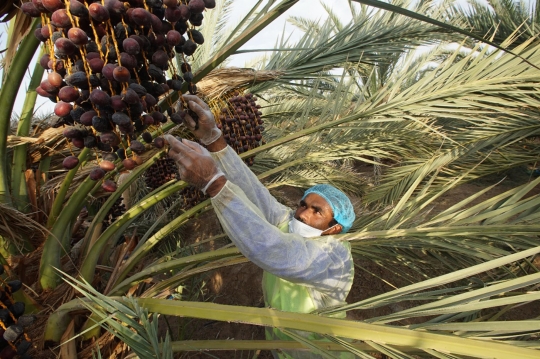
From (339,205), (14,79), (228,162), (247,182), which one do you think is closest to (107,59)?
(14,79)

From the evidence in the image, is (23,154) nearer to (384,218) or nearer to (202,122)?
(202,122)

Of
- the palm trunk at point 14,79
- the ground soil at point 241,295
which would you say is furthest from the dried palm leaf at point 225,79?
the ground soil at point 241,295

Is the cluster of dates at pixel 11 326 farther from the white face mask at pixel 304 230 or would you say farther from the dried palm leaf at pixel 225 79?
the dried palm leaf at pixel 225 79

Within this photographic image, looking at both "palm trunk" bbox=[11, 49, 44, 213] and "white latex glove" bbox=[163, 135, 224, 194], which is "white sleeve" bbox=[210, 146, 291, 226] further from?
"palm trunk" bbox=[11, 49, 44, 213]

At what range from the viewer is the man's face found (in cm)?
193

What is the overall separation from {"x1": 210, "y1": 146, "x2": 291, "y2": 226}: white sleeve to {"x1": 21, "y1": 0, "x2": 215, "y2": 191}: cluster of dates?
59cm

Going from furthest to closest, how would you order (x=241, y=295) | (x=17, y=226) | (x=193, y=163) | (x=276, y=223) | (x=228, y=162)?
(x=241, y=295) < (x=276, y=223) < (x=228, y=162) < (x=17, y=226) < (x=193, y=163)

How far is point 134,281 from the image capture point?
1.84 m

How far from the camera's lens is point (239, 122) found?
252 cm

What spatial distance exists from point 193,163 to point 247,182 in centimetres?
56

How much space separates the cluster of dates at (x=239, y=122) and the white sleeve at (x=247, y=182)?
0.65m

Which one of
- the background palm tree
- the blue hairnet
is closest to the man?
the blue hairnet

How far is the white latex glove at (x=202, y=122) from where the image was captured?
1.44m

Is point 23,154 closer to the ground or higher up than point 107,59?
closer to the ground
